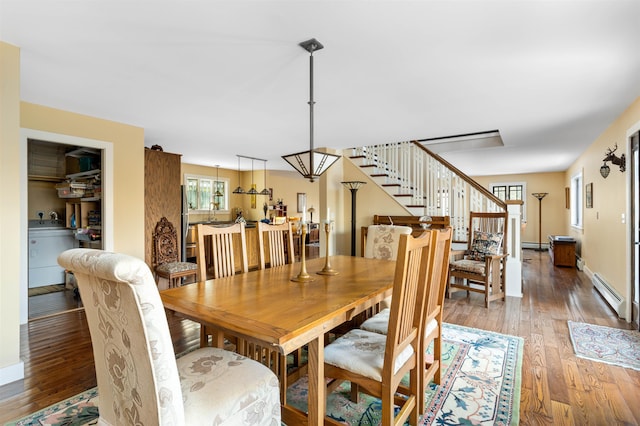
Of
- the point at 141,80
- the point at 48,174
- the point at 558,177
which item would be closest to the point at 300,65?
the point at 141,80

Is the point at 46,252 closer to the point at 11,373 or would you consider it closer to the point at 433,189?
the point at 11,373

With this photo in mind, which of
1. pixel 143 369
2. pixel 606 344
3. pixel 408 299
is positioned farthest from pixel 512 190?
pixel 143 369

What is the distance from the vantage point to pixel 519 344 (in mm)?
2887

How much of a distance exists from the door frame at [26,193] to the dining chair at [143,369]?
9.88 ft

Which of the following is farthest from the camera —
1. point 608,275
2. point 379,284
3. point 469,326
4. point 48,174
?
point 48,174

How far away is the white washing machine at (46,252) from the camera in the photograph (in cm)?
465

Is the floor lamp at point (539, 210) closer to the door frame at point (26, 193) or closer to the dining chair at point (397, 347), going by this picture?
the dining chair at point (397, 347)

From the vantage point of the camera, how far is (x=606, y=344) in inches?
112

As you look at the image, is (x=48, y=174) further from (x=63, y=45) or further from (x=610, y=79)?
(x=610, y=79)

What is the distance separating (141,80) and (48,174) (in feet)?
11.5

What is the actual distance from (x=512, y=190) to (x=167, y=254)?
978cm

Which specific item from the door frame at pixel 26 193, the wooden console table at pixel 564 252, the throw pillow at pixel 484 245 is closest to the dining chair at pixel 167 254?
the door frame at pixel 26 193

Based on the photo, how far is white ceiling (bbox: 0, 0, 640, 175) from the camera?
185 cm

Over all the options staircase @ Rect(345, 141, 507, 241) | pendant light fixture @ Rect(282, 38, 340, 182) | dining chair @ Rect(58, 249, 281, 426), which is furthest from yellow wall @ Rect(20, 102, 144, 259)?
staircase @ Rect(345, 141, 507, 241)
